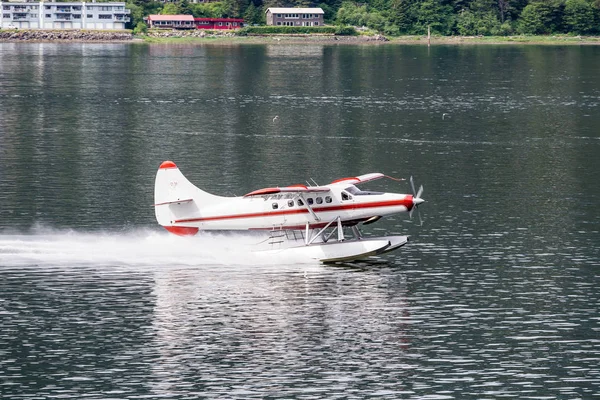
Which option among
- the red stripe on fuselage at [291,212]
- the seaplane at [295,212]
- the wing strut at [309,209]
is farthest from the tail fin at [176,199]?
the wing strut at [309,209]

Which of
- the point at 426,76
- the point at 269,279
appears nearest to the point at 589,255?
the point at 269,279

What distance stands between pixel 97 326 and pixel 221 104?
80383 mm

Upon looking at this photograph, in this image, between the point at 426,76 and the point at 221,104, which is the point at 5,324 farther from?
the point at 426,76

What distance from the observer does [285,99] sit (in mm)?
124938

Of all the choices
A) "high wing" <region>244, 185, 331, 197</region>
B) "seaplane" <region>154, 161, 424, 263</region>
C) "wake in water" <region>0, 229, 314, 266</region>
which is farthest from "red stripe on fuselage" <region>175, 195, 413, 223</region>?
"wake in water" <region>0, 229, 314, 266</region>

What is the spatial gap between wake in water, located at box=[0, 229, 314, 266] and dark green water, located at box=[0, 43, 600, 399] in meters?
0.14

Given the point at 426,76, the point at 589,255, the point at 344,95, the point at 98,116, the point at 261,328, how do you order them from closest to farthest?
the point at 261,328 < the point at 589,255 < the point at 98,116 < the point at 344,95 < the point at 426,76

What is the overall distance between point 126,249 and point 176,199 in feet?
11.2

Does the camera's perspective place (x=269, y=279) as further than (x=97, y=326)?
Yes

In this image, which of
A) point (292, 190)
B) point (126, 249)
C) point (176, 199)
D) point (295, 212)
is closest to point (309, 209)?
point (295, 212)

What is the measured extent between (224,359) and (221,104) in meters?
83.6

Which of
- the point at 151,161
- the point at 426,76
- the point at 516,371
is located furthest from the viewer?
the point at 426,76

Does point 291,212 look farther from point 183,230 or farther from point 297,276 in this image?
point 183,230

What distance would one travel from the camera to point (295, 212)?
49031mm
